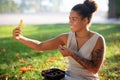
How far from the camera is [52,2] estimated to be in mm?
62000

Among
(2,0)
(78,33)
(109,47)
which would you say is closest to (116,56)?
(109,47)

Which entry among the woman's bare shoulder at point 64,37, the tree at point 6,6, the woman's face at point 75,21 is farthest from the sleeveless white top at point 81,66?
the tree at point 6,6

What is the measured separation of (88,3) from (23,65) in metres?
3.17

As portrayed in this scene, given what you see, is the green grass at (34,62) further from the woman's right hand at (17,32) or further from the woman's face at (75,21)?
the woman's face at (75,21)

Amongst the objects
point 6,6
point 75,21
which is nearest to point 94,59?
point 75,21

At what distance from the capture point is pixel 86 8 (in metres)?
4.26

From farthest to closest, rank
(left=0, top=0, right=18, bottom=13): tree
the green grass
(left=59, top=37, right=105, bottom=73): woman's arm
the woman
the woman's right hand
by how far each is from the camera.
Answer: (left=0, top=0, right=18, bottom=13): tree
the green grass
the woman's right hand
the woman
(left=59, top=37, right=105, bottom=73): woman's arm

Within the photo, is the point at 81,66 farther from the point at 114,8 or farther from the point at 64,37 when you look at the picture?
the point at 114,8

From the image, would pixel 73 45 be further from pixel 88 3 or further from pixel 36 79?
pixel 36 79

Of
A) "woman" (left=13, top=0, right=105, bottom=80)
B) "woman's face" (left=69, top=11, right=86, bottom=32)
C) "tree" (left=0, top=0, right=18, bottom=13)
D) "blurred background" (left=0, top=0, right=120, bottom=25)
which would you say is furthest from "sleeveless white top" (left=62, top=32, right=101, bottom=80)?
"tree" (left=0, top=0, right=18, bottom=13)

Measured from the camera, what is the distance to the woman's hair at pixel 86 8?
4254 millimetres

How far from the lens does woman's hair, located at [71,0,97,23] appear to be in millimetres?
4254

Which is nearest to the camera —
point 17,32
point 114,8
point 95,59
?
point 95,59

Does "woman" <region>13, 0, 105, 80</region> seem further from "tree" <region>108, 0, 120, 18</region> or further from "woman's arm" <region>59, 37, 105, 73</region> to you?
"tree" <region>108, 0, 120, 18</region>
